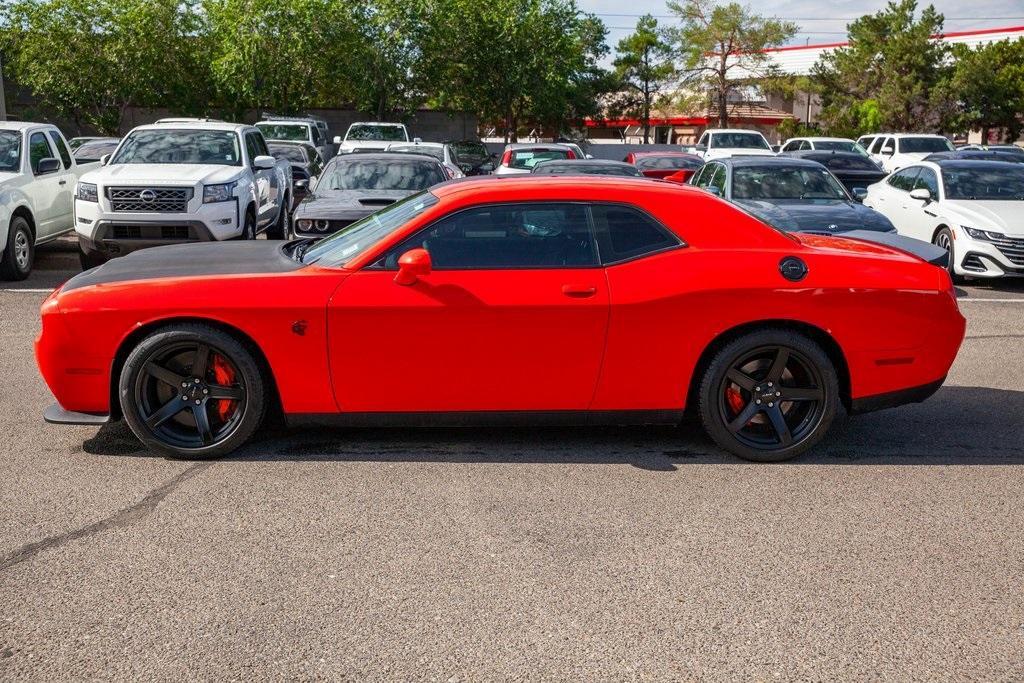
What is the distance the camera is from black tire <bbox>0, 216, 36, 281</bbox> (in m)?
12.1

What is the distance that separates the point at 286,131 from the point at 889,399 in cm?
2545

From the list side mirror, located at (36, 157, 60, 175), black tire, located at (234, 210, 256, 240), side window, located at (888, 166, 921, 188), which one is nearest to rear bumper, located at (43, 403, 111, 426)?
black tire, located at (234, 210, 256, 240)

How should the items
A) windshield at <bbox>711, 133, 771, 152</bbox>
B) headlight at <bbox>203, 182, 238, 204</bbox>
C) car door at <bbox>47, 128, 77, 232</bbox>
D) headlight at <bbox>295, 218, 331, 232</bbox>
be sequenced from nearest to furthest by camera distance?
1. headlight at <bbox>295, 218, 331, 232</bbox>
2. headlight at <bbox>203, 182, 238, 204</bbox>
3. car door at <bbox>47, 128, 77, 232</bbox>
4. windshield at <bbox>711, 133, 771, 152</bbox>

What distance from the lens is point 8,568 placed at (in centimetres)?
434

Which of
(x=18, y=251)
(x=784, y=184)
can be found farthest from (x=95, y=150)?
(x=784, y=184)

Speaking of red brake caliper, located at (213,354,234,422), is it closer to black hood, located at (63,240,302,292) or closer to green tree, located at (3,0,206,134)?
black hood, located at (63,240,302,292)

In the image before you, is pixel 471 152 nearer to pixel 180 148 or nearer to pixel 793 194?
pixel 180 148

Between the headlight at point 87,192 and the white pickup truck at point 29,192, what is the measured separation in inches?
Result: 26.6

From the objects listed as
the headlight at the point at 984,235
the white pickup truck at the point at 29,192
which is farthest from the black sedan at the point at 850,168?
the white pickup truck at the point at 29,192

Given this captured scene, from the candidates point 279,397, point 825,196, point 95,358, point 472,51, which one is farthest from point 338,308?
point 472,51

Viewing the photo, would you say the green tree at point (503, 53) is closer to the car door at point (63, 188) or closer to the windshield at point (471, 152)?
the windshield at point (471, 152)

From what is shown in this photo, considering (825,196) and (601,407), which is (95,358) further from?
(825,196)

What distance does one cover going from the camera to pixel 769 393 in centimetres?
581

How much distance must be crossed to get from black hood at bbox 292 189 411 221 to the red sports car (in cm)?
568
